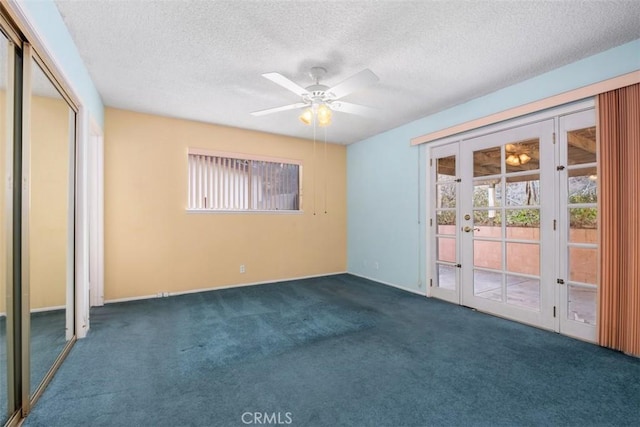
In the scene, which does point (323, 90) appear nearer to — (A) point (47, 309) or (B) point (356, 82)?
(B) point (356, 82)

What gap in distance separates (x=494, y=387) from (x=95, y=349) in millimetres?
3095

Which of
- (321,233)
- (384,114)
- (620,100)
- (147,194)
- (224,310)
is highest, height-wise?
(384,114)

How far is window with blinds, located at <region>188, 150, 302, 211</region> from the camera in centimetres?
437

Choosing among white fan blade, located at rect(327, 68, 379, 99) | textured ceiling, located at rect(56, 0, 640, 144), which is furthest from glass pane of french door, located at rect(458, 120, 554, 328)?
white fan blade, located at rect(327, 68, 379, 99)

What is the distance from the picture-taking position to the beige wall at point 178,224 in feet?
12.5

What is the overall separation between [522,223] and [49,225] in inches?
167

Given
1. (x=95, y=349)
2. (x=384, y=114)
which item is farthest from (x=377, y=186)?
(x=95, y=349)

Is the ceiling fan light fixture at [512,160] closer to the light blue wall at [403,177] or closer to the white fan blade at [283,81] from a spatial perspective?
the light blue wall at [403,177]

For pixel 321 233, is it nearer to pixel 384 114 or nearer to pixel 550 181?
pixel 384 114

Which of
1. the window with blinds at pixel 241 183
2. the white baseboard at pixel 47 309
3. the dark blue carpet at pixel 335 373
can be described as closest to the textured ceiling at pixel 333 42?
the window with blinds at pixel 241 183

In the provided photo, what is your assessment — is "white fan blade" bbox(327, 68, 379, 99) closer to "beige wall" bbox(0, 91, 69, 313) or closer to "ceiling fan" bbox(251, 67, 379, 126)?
"ceiling fan" bbox(251, 67, 379, 126)

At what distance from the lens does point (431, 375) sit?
2.04 meters

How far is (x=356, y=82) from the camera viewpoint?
2377mm

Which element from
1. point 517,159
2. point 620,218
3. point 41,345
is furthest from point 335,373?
point 517,159
